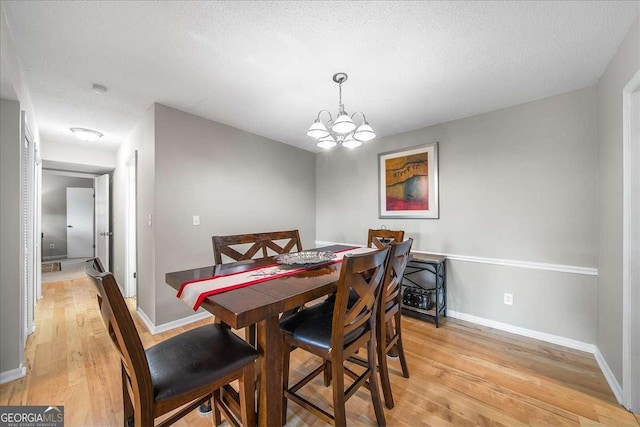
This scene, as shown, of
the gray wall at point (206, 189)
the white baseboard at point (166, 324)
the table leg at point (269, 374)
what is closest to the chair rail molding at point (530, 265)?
the gray wall at point (206, 189)

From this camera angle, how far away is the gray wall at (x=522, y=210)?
217cm

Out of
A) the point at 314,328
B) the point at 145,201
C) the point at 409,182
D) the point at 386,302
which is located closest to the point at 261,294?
the point at 314,328

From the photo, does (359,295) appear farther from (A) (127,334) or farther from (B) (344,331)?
(A) (127,334)

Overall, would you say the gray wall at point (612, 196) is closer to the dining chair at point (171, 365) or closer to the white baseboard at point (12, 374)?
the dining chair at point (171, 365)

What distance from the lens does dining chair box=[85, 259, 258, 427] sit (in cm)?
88

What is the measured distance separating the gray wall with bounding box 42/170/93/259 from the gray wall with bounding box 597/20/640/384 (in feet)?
29.8

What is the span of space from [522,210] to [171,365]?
9.91ft

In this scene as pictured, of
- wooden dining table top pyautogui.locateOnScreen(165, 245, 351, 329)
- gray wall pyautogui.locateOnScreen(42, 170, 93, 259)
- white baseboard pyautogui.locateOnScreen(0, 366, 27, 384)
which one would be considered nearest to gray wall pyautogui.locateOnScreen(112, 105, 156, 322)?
white baseboard pyautogui.locateOnScreen(0, 366, 27, 384)

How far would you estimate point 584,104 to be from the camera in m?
2.16

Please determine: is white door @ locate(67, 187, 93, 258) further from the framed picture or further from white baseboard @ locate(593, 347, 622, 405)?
white baseboard @ locate(593, 347, 622, 405)

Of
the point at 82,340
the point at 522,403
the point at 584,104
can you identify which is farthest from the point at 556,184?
the point at 82,340

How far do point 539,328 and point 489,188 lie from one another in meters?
1.40

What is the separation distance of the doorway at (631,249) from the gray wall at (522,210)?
70cm

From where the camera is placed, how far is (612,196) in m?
1.77
